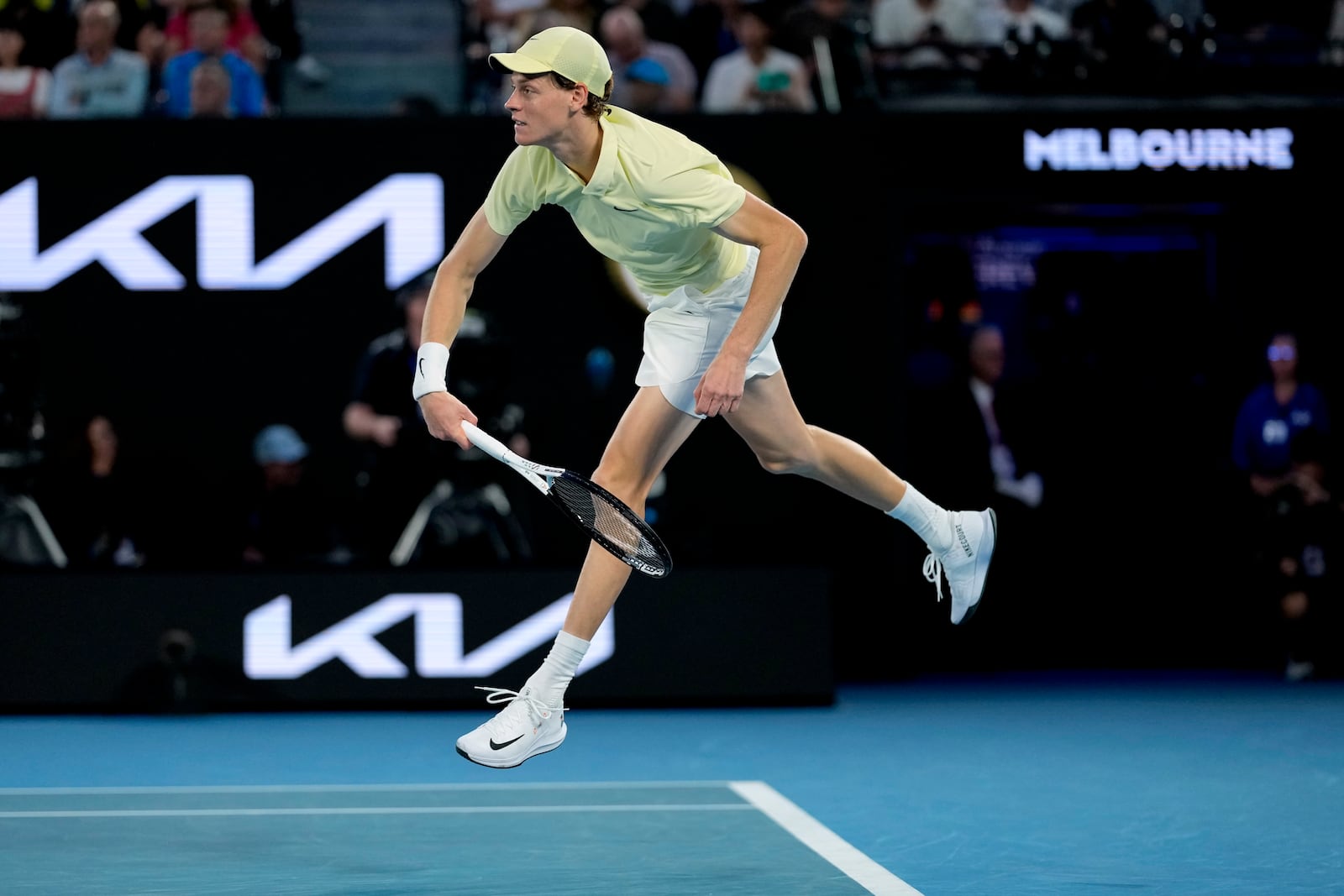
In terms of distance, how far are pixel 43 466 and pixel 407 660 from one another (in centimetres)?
257

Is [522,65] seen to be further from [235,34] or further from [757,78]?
[235,34]

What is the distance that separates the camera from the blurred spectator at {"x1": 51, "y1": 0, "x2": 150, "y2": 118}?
10109 millimetres

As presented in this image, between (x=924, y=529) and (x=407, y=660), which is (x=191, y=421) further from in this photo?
(x=924, y=529)

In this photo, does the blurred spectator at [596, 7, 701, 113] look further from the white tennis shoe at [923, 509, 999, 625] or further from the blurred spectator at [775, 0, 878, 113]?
the white tennis shoe at [923, 509, 999, 625]

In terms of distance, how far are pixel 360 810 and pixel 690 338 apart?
227 centimetres

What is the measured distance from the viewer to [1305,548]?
1007cm

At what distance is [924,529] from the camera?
591 centimetres

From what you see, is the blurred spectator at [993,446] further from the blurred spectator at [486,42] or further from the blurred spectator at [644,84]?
the blurred spectator at [486,42]

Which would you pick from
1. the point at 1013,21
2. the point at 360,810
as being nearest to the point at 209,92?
the point at 1013,21

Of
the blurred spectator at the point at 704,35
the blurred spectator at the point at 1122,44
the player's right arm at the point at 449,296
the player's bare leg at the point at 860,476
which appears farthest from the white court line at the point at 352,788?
the blurred spectator at the point at 704,35

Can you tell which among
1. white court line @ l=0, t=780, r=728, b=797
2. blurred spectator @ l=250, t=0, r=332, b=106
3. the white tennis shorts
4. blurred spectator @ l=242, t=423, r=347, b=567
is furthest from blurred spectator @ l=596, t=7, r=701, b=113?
the white tennis shorts

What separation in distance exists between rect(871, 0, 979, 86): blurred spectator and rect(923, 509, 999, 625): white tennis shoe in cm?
479

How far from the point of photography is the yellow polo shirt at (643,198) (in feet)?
15.7

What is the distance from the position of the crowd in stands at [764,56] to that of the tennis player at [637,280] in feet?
15.8
